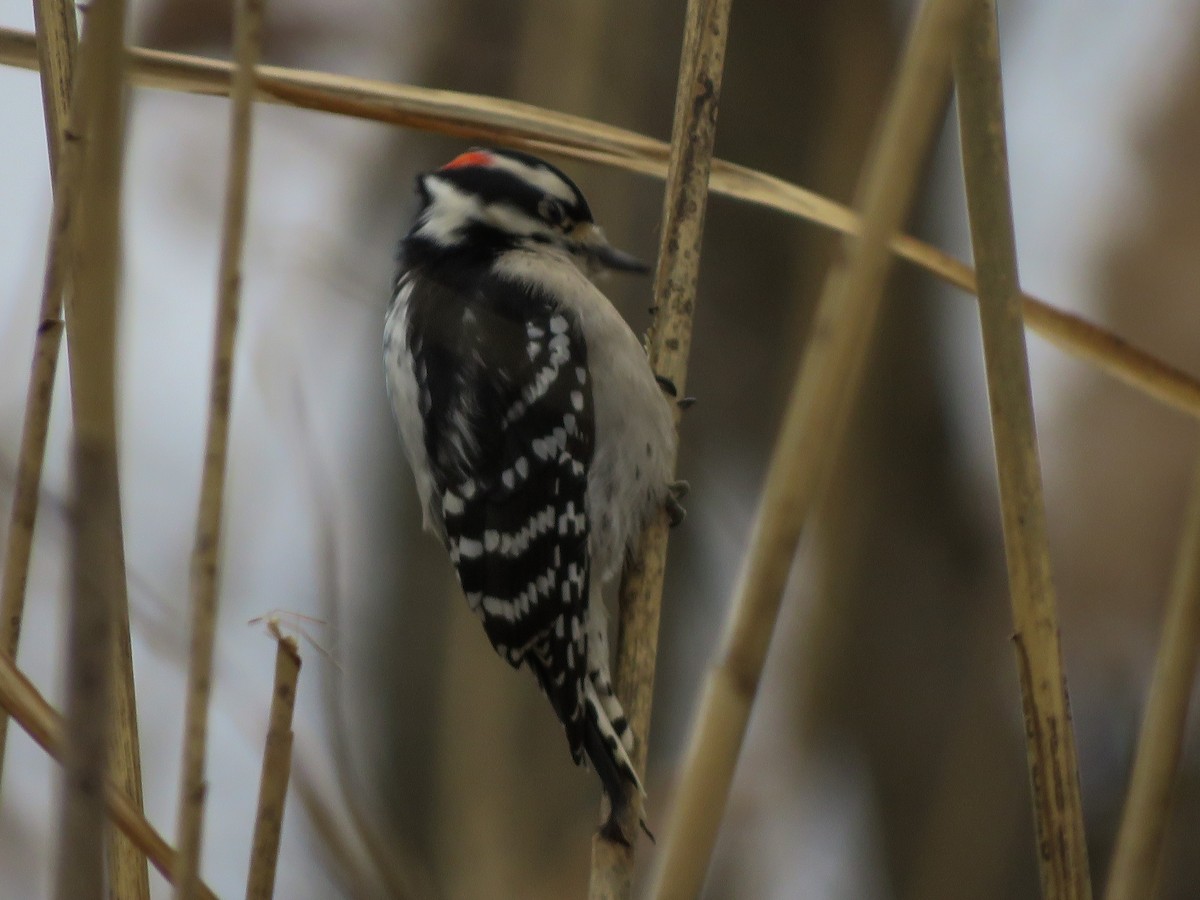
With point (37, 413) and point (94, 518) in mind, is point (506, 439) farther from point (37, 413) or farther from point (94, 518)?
point (94, 518)

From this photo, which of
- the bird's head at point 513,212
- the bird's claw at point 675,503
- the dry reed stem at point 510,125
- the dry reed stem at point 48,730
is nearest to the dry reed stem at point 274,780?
the dry reed stem at point 48,730

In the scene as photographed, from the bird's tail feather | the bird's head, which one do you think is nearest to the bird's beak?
the bird's head

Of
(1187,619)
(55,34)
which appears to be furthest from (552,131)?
(1187,619)

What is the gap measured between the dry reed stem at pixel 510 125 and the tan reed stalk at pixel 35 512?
11cm

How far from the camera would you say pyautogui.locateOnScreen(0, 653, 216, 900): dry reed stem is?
1.24 meters

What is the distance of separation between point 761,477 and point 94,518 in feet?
10.7

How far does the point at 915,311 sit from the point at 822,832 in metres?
1.87

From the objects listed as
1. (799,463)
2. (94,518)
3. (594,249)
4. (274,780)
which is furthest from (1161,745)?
(594,249)

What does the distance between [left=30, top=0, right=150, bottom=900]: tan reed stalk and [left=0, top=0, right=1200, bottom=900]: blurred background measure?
136 centimetres

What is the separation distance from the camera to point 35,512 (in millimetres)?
1320

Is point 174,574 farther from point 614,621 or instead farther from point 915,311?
point 915,311

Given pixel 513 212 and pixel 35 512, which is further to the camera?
pixel 513 212

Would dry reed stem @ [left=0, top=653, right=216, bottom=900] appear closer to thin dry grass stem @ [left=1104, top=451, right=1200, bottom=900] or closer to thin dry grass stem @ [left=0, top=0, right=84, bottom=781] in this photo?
thin dry grass stem @ [left=0, top=0, right=84, bottom=781]

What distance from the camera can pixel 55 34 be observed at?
152 cm
